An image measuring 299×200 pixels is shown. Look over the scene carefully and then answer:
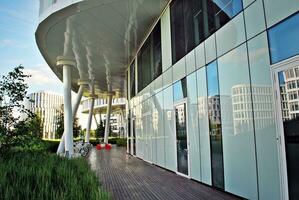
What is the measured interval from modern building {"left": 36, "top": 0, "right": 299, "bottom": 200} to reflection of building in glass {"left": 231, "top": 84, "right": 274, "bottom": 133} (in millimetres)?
18

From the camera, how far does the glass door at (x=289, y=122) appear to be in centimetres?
393

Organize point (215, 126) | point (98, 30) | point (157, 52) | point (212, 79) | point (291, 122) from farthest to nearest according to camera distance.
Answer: point (98, 30) → point (157, 52) → point (212, 79) → point (215, 126) → point (291, 122)

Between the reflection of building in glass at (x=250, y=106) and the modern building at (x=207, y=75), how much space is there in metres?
0.02

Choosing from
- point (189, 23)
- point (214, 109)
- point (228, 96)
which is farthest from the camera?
point (189, 23)

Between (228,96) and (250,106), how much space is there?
83 cm

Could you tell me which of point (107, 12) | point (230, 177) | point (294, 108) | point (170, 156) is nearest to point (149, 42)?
point (107, 12)

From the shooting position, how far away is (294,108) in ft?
13.1

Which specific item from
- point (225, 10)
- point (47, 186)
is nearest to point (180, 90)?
point (225, 10)

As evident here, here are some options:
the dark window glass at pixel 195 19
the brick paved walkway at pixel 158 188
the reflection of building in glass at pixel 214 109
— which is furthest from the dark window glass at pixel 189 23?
the brick paved walkway at pixel 158 188

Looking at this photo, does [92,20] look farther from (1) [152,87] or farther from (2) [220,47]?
(2) [220,47]

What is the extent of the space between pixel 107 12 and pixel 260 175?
7799mm

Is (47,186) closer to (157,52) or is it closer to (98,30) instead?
(157,52)

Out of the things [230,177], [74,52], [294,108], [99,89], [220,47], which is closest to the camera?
[294,108]

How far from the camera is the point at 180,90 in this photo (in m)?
8.50
